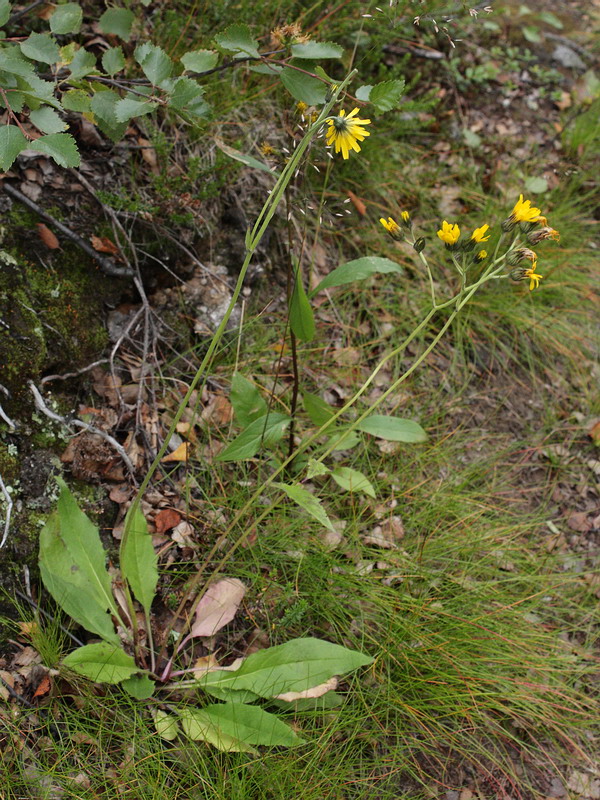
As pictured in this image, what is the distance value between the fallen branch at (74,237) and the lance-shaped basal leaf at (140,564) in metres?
0.85

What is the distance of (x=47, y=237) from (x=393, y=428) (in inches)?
48.3

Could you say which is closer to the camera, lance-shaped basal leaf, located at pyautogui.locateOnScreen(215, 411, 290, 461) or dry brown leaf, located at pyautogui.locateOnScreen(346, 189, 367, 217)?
lance-shaped basal leaf, located at pyautogui.locateOnScreen(215, 411, 290, 461)

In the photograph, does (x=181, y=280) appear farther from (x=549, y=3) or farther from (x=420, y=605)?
(x=549, y=3)

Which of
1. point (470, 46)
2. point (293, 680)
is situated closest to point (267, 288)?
point (293, 680)

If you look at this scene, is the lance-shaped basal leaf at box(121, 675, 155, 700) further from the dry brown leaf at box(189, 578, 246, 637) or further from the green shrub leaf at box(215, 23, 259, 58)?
the green shrub leaf at box(215, 23, 259, 58)

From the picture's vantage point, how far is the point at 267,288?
2666 millimetres

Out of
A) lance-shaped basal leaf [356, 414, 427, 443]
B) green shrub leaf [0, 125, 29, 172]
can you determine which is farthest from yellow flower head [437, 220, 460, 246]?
green shrub leaf [0, 125, 29, 172]

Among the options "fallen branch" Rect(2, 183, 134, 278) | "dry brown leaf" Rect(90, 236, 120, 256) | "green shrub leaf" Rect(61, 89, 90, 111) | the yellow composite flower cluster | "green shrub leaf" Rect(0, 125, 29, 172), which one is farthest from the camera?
"dry brown leaf" Rect(90, 236, 120, 256)

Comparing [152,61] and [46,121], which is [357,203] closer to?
[152,61]

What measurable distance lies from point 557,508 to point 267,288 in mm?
1464

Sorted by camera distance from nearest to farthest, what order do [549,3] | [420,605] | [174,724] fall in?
1. [174,724]
2. [420,605]
3. [549,3]

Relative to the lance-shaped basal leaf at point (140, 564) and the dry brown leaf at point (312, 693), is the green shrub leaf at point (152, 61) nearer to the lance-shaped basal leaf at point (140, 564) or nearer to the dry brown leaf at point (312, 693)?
the lance-shaped basal leaf at point (140, 564)

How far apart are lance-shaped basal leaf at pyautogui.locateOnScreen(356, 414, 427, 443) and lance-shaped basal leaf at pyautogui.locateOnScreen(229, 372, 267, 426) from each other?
30 cm

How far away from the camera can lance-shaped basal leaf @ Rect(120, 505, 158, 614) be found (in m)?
1.79
